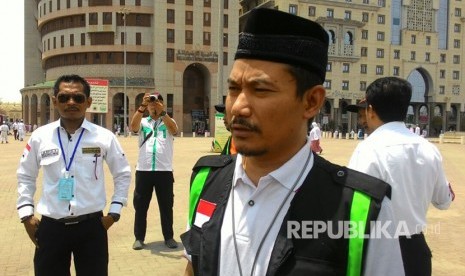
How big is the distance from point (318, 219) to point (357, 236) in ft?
0.44

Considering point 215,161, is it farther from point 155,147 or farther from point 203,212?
point 155,147

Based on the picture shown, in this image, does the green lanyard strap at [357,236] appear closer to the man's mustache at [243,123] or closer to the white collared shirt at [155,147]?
the man's mustache at [243,123]

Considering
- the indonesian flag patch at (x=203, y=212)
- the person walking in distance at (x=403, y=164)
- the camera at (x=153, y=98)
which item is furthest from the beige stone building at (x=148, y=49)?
the indonesian flag patch at (x=203, y=212)

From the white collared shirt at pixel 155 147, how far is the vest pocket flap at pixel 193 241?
4518 mm

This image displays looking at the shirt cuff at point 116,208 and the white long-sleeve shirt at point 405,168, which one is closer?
the white long-sleeve shirt at point 405,168

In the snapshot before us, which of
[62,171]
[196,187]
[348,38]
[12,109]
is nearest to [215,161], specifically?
[196,187]

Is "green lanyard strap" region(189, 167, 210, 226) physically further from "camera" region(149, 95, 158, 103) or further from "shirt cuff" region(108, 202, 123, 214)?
"camera" region(149, 95, 158, 103)

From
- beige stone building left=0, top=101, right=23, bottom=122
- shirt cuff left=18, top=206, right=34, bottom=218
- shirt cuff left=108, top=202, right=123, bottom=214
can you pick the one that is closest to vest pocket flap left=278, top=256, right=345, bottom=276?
shirt cuff left=108, top=202, right=123, bottom=214

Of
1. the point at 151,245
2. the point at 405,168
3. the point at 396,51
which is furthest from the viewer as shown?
the point at 396,51

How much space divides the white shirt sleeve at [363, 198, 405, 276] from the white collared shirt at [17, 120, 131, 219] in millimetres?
2633

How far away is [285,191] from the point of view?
159 cm

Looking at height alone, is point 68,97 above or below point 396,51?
below

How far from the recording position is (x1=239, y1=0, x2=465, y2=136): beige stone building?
6322cm

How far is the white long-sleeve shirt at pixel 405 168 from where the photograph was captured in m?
2.71
